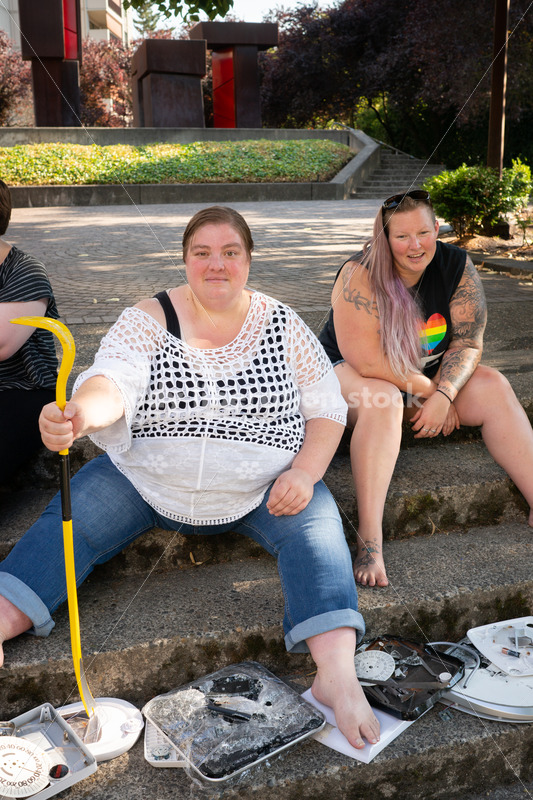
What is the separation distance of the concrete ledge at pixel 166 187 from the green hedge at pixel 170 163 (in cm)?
Result: 50

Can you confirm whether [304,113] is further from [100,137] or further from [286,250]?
[286,250]

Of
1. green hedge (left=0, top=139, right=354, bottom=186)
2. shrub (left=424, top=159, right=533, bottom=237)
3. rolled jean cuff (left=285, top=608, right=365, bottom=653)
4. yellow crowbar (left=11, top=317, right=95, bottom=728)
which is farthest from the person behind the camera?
green hedge (left=0, top=139, right=354, bottom=186)

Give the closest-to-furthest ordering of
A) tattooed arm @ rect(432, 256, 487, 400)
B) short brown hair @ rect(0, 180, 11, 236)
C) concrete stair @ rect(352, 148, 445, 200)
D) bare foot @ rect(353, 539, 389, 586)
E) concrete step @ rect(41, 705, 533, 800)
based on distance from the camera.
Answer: concrete step @ rect(41, 705, 533, 800)
bare foot @ rect(353, 539, 389, 586)
short brown hair @ rect(0, 180, 11, 236)
tattooed arm @ rect(432, 256, 487, 400)
concrete stair @ rect(352, 148, 445, 200)

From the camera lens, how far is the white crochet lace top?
7.45 feet

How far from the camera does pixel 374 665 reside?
7.34 ft

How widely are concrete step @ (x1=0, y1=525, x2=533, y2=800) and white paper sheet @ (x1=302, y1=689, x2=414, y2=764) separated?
0.02 metres

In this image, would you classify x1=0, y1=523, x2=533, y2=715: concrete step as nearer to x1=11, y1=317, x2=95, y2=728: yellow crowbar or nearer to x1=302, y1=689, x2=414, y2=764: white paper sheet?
x1=11, y1=317, x2=95, y2=728: yellow crowbar

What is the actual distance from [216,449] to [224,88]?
2072 cm

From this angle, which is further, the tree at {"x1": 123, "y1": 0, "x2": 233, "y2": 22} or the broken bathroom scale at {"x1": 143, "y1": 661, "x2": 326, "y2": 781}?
the tree at {"x1": 123, "y1": 0, "x2": 233, "y2": 22}

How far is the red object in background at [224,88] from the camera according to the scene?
20328 mm

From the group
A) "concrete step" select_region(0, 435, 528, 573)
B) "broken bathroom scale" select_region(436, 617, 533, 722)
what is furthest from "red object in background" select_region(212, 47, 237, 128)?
"broken bathroom scale" select_region(436, 617, 533, 722)

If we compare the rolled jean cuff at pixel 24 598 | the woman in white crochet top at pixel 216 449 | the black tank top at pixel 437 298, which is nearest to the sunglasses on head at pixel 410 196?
the black tank top at pixel 437 298

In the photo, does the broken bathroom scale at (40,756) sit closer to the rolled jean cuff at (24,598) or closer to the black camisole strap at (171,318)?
Answer: the rolled jean cuff at (24,598)

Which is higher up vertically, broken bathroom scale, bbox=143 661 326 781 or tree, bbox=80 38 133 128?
tree, bbox=80 38 133 128
